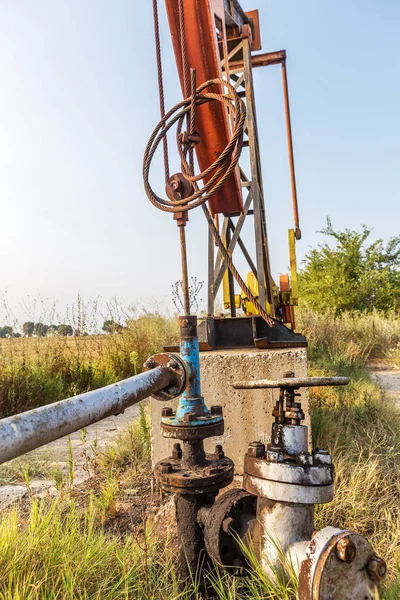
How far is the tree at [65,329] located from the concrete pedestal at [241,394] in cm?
435

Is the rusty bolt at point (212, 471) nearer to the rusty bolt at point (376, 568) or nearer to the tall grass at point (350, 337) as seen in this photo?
the rusty bolt at point (376, 568)

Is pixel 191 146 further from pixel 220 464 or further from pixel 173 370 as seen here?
pixel 220 464

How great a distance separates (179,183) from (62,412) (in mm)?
940

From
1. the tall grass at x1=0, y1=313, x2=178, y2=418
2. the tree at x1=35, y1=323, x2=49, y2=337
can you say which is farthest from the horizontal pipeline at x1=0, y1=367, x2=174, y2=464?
the tree at x1=35, y1=323, x2=49, y2=337

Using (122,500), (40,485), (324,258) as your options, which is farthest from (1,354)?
(324,258)

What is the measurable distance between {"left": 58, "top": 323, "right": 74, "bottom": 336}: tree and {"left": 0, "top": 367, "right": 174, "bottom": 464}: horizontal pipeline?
5.68m

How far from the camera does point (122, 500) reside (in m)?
2.43

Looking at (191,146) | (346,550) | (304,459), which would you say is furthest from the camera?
(191,146)

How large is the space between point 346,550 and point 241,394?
59.2 inches

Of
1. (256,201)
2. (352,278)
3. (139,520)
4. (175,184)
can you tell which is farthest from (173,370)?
(352,278)

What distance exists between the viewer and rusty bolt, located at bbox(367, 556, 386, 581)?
105cm

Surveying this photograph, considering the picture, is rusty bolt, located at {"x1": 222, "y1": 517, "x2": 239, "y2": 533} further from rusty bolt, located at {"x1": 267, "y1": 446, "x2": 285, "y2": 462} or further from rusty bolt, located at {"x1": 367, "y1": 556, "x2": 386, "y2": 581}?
A: rusty bolt, located at {"x1": 367, "y1": 556, "x2": 386, "y2": 581}

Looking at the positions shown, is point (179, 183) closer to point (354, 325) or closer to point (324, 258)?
point (354, 325)

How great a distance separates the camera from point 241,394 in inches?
98.1
